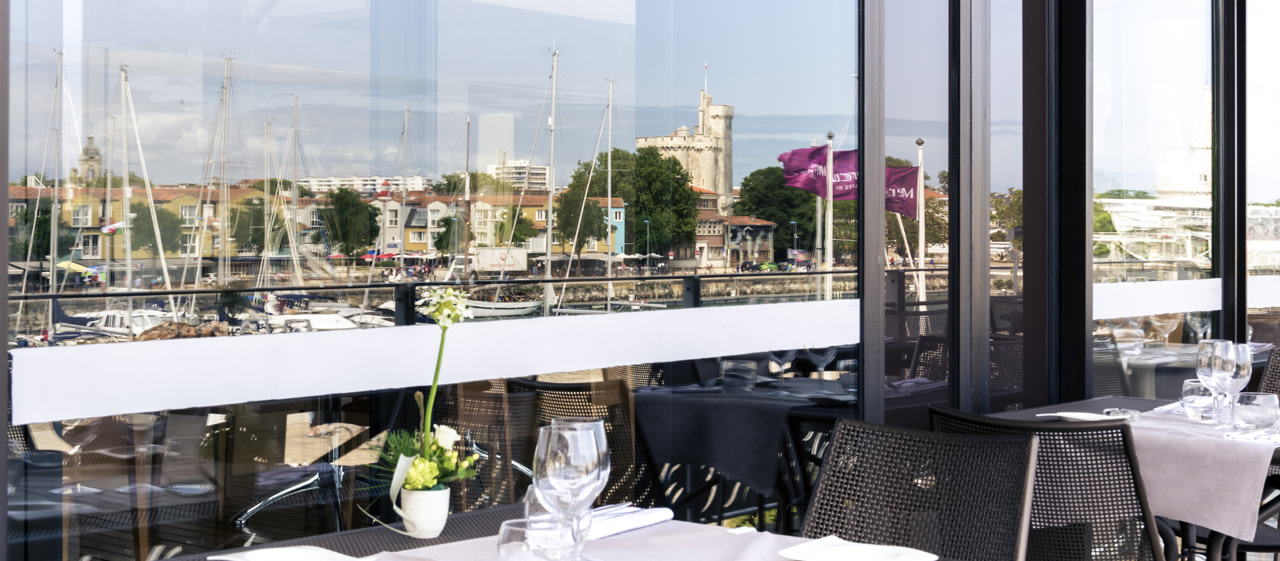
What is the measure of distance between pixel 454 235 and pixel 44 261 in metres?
4.19

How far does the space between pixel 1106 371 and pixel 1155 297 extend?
21.8 inches

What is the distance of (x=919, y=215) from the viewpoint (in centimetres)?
276

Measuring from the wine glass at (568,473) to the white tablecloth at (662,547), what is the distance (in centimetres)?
14

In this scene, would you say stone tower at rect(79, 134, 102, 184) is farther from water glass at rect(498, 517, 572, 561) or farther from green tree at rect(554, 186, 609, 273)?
water glass at rect(498, 517, 572, 561)

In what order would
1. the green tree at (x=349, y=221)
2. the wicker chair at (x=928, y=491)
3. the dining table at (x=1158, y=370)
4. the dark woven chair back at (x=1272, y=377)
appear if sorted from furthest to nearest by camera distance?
the green tree at (x=349, y=221)
the dining table at (x=1158, y=370)
the dark woven chair back at (x=1272, y=377)
the wicker chair at (x=928, y=491)

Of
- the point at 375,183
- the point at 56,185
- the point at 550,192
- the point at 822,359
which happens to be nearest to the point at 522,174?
the point at 550,192

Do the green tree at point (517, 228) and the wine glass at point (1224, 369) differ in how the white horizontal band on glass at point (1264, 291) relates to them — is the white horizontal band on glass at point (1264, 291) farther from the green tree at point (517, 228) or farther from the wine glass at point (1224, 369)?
the green tree at point (517, 228)

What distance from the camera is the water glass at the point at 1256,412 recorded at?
7.25ft

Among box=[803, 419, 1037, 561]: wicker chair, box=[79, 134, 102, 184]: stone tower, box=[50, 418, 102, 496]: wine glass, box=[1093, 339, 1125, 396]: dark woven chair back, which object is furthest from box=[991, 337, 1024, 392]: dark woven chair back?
box=[79, 134, 102, 184]: stone tower

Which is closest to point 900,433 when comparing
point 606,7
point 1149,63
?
point 1149,63

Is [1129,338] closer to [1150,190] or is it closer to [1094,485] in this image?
[1150,190]

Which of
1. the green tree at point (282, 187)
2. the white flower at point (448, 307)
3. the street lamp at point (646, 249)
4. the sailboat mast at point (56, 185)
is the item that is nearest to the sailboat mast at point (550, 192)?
the street lamp at point (646, 249)

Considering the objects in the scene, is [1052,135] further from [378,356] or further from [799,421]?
[378,356]

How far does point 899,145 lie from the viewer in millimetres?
2688
